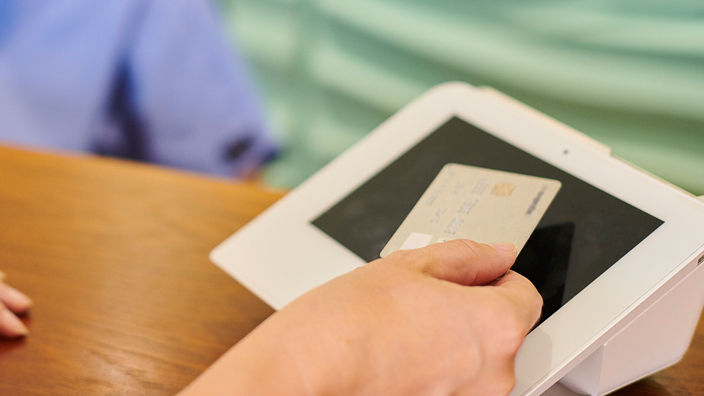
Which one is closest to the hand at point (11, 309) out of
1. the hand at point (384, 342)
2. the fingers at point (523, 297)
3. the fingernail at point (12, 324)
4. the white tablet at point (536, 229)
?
the fingernail at point (12, 324)

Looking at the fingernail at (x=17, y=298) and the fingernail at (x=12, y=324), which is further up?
the fingernail at (x=17, y=298)

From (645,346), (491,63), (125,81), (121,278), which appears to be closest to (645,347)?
(645,346)

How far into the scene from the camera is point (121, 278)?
0.54m

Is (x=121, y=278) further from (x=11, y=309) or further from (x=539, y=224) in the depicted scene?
(x=539, y=224)

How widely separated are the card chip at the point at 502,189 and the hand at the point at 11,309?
41 centimetres

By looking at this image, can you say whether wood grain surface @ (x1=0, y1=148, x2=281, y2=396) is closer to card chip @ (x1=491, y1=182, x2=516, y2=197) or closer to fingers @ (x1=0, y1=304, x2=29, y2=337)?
fingers @ (x1=0, y1=304, x2=29, y2=337)

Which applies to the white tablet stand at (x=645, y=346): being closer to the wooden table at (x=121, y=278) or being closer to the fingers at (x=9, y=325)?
the wooden table at (x=121, y=278)

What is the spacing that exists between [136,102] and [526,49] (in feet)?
2.37

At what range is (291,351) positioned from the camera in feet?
0.86

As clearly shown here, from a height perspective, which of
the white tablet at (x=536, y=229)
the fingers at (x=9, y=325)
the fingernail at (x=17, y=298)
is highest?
the white tablet at (x=536, y=229)

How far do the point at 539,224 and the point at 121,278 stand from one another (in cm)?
38

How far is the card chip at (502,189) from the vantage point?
16.9 inches

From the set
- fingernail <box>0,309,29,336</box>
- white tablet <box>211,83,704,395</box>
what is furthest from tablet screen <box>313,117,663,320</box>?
fingernail <box>0,309,29,336</box>

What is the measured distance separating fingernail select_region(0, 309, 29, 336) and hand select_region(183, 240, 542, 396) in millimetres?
302
